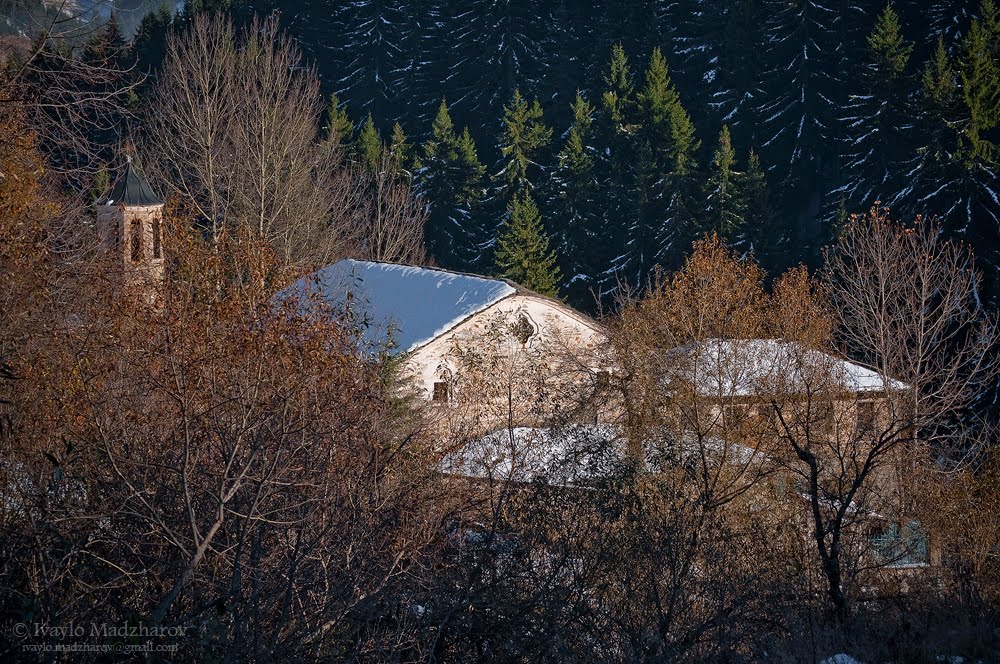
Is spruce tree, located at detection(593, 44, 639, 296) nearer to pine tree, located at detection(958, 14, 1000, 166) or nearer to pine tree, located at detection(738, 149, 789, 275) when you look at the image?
pine tree, located at detection(738, 149, 789, 275)

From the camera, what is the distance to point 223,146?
1276 inches

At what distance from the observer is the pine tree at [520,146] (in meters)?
47.2

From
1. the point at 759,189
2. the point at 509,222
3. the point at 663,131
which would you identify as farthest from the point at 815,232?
the point at 509,222

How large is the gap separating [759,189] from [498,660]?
3494 cm

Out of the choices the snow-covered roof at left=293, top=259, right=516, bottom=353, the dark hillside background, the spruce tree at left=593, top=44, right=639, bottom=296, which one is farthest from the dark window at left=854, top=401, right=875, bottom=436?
the spruce tree at left=593, top=44, right=639, bottom=296

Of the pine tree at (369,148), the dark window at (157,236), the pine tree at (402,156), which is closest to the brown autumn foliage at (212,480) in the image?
the dark window at (157,236)

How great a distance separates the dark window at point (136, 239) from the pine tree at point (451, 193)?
32030 millimetres

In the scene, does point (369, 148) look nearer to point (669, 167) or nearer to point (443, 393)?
point (669, 167)

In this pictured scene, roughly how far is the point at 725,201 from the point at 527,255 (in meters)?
8.11

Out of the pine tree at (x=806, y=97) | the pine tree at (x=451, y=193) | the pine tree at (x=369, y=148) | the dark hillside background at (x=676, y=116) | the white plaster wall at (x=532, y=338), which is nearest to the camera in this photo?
the white plaster wall at (x=532, y=338)

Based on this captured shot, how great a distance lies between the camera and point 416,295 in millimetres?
26125

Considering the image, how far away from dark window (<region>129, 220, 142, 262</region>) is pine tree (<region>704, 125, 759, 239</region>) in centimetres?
2866

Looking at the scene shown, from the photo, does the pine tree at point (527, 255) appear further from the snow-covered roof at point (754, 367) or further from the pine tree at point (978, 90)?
the snow-covered roof at point (754, 367)

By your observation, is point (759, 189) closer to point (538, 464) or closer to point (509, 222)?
point (509, 222)
